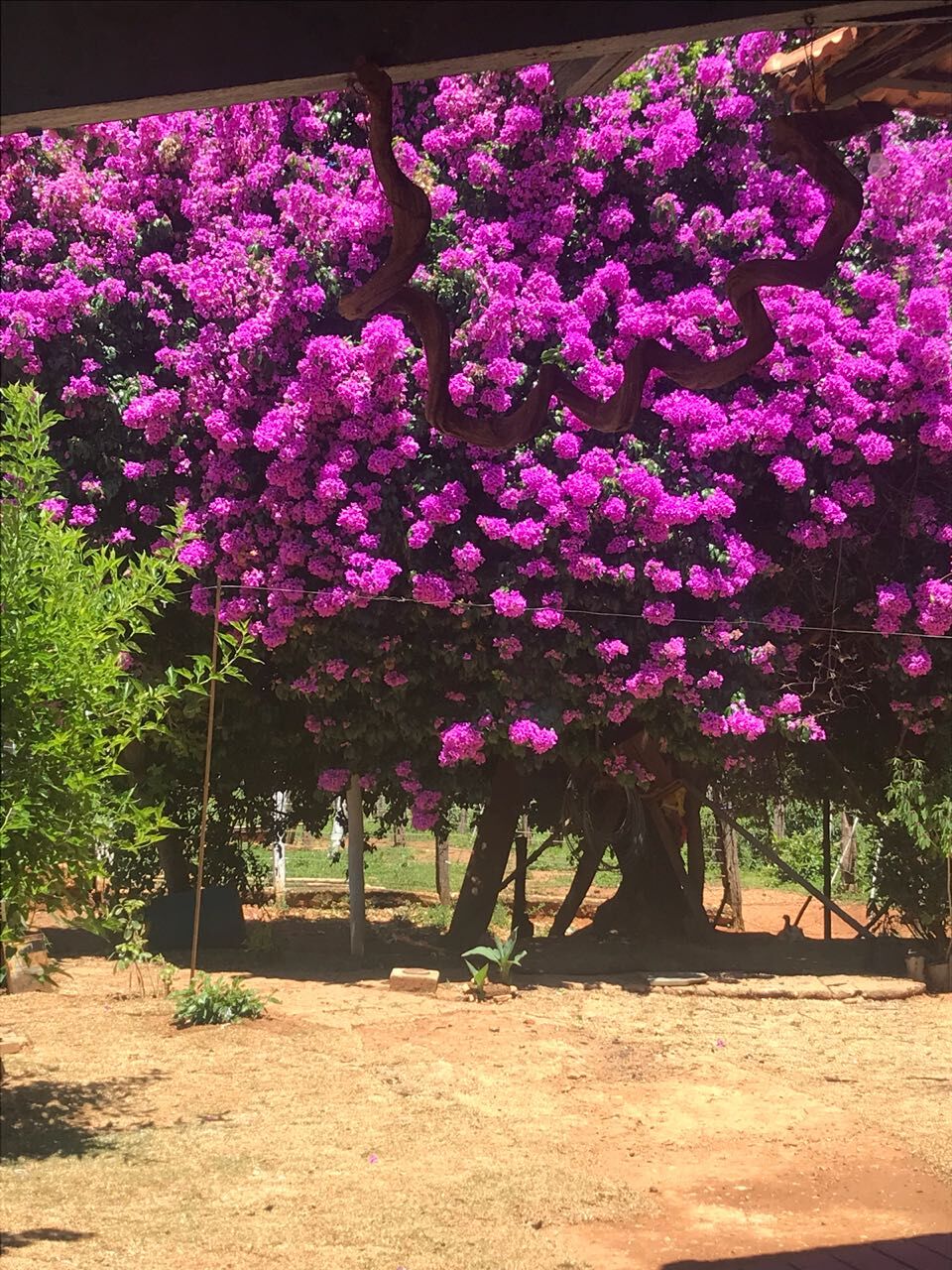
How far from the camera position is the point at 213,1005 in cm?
898

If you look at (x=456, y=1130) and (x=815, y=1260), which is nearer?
(x=815, y=1260)

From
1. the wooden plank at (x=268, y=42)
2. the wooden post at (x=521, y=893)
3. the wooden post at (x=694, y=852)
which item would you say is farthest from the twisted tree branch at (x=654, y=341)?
the wooden post at (x=694, y=852)

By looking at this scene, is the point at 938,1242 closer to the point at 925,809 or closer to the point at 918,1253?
the point at 918,1253

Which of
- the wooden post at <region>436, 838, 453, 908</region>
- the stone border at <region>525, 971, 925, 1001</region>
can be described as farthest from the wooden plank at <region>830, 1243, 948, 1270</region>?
the wooden post at <region>436, 838, 453, 908</region>

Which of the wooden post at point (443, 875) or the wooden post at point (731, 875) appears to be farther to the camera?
the wooden post at point (443, 875)

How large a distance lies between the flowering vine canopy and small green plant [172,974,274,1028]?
2.38m

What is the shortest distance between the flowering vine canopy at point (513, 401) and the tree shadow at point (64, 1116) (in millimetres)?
3820

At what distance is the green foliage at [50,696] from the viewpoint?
5.66 meters

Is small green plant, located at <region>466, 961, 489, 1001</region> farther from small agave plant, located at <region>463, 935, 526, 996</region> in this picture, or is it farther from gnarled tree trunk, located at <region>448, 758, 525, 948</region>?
gnarled tree trunk, located at <region>448, 758, 525, 948</region>

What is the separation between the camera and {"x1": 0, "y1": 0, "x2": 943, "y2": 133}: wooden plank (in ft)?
7.94

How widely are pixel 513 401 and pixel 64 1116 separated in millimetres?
6052

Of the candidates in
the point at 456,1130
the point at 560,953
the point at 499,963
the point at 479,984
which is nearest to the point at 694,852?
the point at 560,953

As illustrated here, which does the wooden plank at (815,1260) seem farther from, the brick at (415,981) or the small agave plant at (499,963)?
the brick at (415,981)

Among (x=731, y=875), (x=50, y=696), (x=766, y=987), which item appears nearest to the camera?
(x=50, y=696)
